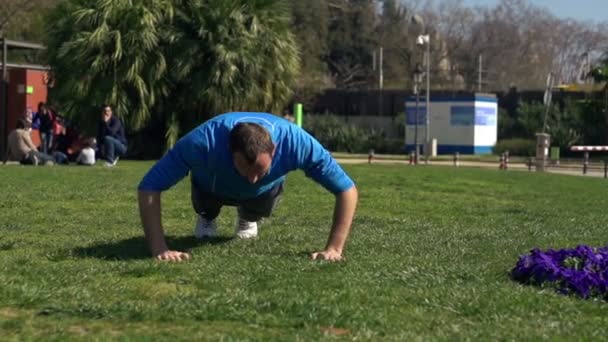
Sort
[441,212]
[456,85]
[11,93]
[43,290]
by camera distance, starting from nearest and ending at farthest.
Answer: [43,290], [441,212], [11,93], [456,85]

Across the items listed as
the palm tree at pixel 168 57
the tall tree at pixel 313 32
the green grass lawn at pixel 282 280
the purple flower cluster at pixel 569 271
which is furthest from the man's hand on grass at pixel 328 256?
the tall tree at pixel 313 32

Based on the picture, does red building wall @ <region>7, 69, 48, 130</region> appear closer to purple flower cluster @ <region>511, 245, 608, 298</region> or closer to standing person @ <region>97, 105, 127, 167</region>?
standing person @ <region>97, 105, 127, 167</region>

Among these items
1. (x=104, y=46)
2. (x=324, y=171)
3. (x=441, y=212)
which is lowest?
(x=441, y=212)

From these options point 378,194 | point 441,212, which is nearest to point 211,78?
point 378,194

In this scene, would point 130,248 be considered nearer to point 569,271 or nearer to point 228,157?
point 228,157

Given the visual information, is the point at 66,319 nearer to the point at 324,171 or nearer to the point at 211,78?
the point at 324,171

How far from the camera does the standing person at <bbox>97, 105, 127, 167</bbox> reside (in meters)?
21.5

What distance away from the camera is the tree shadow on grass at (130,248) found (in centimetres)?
717

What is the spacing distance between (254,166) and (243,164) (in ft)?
0.26

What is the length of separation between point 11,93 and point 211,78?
6.67 meters

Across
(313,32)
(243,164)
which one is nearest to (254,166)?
(243,164)

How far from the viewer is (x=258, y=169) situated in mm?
6250

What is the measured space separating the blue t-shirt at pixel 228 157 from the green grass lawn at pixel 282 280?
580 mm

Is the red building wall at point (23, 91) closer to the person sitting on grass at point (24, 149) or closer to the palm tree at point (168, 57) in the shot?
the palm tree at point (168, 57)
